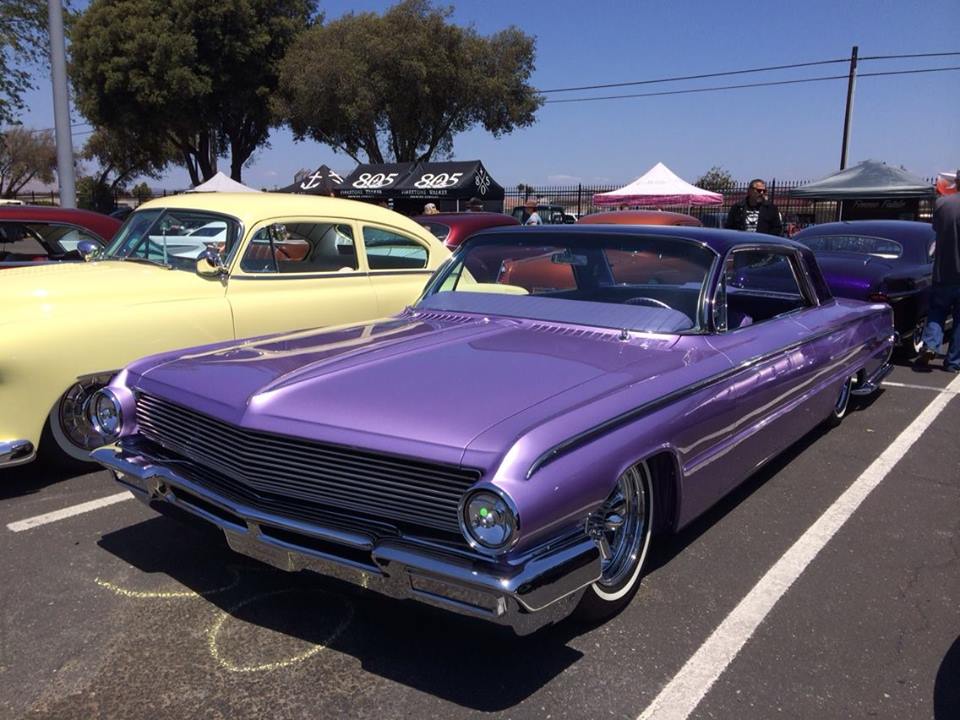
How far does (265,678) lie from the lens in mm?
2451

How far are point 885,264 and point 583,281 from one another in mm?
4858

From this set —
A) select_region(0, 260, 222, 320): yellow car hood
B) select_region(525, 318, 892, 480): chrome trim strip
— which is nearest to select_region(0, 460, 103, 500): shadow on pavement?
select_region(0, 260, 222, 320): yellow car hood

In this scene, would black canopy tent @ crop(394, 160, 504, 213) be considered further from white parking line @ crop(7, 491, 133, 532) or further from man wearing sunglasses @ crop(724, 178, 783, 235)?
white parking line @ crop(7, 491, 133, 532)

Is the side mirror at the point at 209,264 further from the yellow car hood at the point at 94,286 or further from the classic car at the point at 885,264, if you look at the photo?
the classic car at the point at 885,264

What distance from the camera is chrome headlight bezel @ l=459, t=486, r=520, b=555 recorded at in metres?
2.07

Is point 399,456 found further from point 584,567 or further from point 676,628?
point 676,628

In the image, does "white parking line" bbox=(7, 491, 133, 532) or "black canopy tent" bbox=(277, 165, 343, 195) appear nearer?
"white parking line" bbox=(7, 491, 133, 532)

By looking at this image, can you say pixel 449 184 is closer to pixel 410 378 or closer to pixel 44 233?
pixel 44 233

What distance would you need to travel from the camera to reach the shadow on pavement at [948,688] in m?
2.34

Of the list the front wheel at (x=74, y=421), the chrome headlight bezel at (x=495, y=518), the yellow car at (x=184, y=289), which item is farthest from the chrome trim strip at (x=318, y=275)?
the chrome headlight bezel at (x=495, y=518)

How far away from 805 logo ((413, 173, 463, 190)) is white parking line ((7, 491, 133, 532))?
16.1 meters

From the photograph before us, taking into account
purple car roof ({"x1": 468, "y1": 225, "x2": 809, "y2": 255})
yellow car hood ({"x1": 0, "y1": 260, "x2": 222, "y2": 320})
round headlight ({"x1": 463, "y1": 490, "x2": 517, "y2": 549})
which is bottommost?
round headlight ({"x1": 463, "y1": 490, "x2": 517, "y2": 549})

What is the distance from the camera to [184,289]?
466 cm

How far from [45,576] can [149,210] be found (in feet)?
9.85
